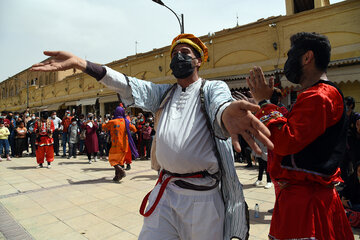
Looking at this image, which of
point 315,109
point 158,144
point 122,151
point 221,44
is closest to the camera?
point 315,109

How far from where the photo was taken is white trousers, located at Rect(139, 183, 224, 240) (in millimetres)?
1673

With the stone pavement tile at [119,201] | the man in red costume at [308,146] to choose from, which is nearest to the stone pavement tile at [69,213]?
the stone pavement tile at [119,201]

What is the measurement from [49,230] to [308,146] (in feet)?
12.0

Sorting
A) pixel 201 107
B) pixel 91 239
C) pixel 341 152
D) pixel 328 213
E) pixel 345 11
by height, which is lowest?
pixel 91 239

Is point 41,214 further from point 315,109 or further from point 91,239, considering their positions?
point 315,109

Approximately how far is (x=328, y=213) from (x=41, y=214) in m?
4.36

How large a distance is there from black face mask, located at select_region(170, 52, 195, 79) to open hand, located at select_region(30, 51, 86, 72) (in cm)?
66

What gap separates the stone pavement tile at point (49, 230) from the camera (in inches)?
136

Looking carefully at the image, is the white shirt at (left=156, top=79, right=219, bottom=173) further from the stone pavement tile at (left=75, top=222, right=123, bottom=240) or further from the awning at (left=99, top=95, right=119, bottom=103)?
the awning at (left=99, top=95, right=119, bottom=103)

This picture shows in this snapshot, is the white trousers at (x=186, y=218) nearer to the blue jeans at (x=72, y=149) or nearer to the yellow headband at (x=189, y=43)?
the yellow headband at (x=189, y=43)

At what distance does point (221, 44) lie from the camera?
1362cm

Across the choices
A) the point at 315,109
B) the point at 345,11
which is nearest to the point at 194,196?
the point at 315,109

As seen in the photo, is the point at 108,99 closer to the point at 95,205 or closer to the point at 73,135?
the point at 73,135

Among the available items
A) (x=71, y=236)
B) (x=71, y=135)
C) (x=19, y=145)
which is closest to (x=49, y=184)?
(x=71, y=236)
